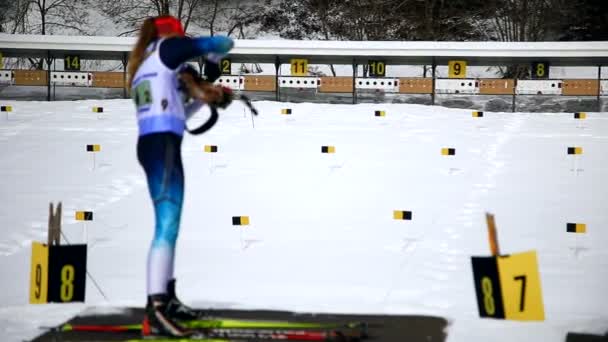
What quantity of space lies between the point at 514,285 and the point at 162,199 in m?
2.40

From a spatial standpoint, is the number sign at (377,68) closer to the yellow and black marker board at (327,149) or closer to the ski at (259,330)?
the yellow and black marker board at (327,149)

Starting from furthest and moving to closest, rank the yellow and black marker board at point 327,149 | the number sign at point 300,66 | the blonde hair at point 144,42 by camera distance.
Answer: the number sign at point 300,66 < the yellow and black marker board at point 327,149 < the blonde hair at point 144,42

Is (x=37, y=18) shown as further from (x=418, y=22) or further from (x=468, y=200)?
(x=468, y=200)

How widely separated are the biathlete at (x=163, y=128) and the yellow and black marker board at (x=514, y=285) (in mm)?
2032

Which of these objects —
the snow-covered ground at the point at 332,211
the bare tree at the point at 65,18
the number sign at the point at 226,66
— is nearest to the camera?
the snow-covered ground at the point at 332,211

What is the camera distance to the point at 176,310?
7004 millimetres

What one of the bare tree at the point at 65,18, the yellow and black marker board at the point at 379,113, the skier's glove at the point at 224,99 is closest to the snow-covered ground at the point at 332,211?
the yellow and black marker board at the point at 379,113

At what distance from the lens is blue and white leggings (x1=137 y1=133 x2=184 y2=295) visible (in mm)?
6668

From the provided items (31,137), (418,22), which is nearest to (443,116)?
(31,137)

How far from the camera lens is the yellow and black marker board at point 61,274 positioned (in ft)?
23.2

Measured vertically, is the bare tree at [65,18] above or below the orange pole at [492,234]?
above

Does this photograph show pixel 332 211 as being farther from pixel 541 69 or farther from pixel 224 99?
pixel 541 69

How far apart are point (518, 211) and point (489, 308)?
7968 millimetres

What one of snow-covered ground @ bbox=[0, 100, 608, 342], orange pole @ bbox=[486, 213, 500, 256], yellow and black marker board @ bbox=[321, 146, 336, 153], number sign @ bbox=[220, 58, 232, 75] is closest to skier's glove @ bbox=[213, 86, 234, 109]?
orange pole @ bbox=[486, 213, 500, 256]
